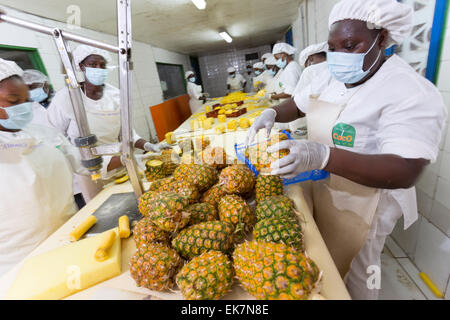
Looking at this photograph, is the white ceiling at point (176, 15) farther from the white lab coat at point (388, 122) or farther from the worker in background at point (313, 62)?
the white lab coat at point (388, 122)

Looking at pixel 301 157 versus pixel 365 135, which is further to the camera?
pixel 365 135

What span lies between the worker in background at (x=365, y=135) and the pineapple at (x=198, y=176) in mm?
493

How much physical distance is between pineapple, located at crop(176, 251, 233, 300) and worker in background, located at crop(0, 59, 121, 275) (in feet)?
4.50

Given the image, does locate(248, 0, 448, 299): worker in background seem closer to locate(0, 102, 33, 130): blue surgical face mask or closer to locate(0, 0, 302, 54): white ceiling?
locate(0, 102, 33, 130): blue surgical face mask

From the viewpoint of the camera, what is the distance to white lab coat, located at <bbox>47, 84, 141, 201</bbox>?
239 cm

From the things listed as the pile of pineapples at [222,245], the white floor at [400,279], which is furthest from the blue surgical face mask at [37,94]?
the white floor at [400,279]

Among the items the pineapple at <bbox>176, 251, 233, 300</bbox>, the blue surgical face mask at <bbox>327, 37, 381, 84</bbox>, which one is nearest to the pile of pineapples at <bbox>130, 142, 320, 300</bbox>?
the pineapple at <bbox>176, 251, 233, 300</bbox>

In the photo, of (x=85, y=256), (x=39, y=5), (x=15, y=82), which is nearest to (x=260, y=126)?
(x=85, y=256)

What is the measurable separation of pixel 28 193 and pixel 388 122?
248 cm

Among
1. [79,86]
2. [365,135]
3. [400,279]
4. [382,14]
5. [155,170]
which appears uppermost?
[382,14]

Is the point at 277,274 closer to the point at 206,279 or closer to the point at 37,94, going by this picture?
the point at 206,279

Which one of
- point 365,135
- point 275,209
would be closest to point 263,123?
point 365,135

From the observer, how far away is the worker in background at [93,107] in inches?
90.7

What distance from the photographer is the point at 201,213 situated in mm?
1215
